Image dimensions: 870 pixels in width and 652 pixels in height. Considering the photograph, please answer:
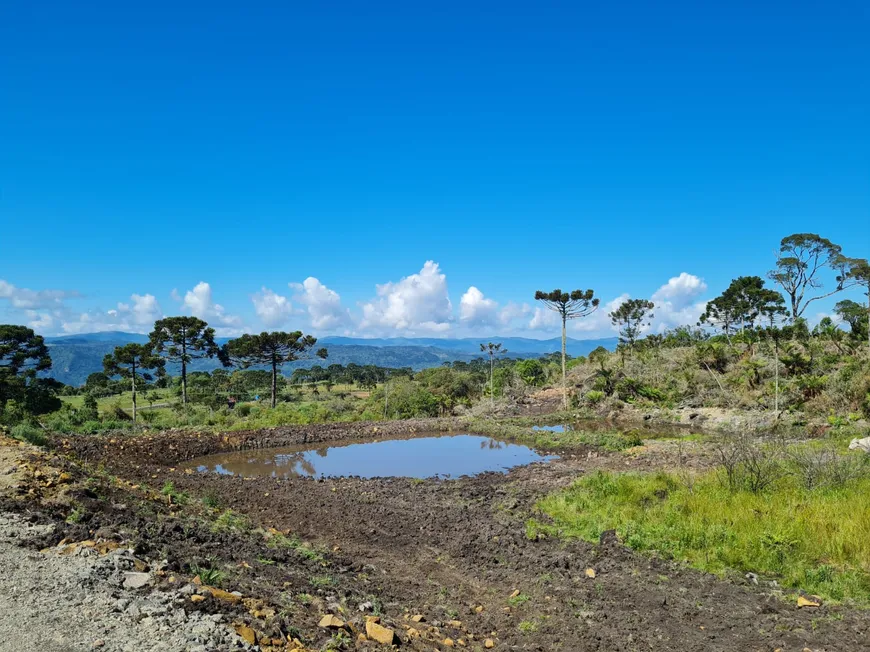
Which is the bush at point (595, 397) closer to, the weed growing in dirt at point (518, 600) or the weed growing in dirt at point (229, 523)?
the weed growing in dirt at point (229, 523)

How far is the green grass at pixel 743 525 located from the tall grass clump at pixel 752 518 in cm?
1

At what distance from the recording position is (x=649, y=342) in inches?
1967

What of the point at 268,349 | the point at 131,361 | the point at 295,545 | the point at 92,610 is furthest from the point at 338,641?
the point at 268,349

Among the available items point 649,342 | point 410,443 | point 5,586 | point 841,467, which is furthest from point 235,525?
point 649,342

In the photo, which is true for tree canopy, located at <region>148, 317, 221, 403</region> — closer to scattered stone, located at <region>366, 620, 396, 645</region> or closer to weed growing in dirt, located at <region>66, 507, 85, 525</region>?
weed growing in dirt, located at <region>66, 507, 85, 525</region>

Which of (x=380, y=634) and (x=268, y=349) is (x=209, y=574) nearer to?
(x=380, y=634)

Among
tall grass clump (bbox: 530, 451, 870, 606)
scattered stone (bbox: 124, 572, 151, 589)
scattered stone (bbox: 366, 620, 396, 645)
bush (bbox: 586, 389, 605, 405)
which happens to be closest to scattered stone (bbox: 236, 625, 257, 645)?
scattered stone (bbox: 366, 620, 396, 645)

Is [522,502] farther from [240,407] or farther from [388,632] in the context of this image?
[240,407]

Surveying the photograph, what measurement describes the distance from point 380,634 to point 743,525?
611cm

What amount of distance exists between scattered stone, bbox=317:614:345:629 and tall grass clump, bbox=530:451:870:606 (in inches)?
188

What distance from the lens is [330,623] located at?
15.3 feet

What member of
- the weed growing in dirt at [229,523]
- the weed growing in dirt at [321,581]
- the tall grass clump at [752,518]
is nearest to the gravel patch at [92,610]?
the weed growing in dirt at [321,581]

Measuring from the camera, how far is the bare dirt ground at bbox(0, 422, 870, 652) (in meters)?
4.99

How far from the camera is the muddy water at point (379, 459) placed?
16.5m
